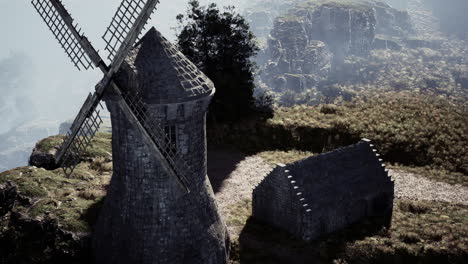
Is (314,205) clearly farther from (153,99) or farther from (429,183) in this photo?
(429,183)

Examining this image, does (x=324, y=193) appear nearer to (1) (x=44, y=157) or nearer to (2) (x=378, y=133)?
(2) (x=378, y=133)

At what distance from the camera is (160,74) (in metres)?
13.4

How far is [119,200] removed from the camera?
14.9 m

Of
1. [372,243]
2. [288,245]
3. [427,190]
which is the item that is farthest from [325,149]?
[288,245]

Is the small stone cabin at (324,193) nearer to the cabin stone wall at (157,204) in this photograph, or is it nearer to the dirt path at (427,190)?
the dirt path at (427,190)

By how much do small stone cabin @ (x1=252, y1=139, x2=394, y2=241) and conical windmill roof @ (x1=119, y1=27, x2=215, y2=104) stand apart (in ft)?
24.4

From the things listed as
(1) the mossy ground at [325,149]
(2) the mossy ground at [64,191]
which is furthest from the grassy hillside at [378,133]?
(2) the mossy ground at [64,191]

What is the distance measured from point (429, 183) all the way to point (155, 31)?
21.8 meters

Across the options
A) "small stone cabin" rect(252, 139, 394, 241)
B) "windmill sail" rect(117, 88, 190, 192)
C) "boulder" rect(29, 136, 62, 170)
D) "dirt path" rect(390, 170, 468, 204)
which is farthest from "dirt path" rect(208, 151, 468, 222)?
"boulder" rect(29, 136, 62, 170)

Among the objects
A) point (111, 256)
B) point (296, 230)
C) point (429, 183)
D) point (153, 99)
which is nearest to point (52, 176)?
point (111, 256)

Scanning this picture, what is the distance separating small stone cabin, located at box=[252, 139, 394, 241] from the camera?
18.8 metres

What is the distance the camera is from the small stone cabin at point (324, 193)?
739 inches

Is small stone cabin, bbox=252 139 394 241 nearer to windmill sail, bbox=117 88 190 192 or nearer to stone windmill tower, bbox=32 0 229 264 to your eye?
stone windmill tower, bbox=32 0 229 264

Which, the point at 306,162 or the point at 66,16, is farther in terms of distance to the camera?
the point at 306,162
